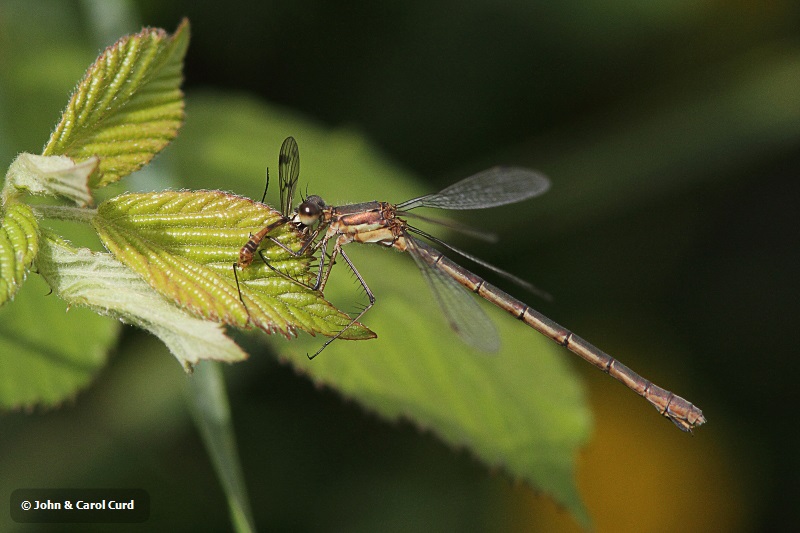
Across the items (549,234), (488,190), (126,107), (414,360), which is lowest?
(126,107)

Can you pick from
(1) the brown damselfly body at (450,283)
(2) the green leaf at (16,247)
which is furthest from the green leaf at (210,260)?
(1) the brown damselfly body at (450,283)

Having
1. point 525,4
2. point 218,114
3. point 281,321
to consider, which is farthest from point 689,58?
point 281,321

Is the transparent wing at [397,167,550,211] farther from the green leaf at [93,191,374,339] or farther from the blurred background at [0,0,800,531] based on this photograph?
the green leaf at [93,191,374,339]

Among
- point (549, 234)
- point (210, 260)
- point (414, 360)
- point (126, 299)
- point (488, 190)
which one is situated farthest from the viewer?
point (549, 234)

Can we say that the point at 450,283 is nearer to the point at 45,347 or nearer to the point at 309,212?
the point at 309,212

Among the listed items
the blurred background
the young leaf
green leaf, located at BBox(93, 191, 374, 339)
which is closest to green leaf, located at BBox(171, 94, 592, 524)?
the blurred background

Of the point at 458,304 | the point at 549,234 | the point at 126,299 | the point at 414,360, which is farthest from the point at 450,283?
the point at 549,234

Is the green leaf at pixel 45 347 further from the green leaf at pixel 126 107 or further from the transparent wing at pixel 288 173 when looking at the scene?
the green leaf at pixel 126 107

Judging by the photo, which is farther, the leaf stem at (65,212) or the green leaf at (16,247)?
the leaf stem at (65,212)
